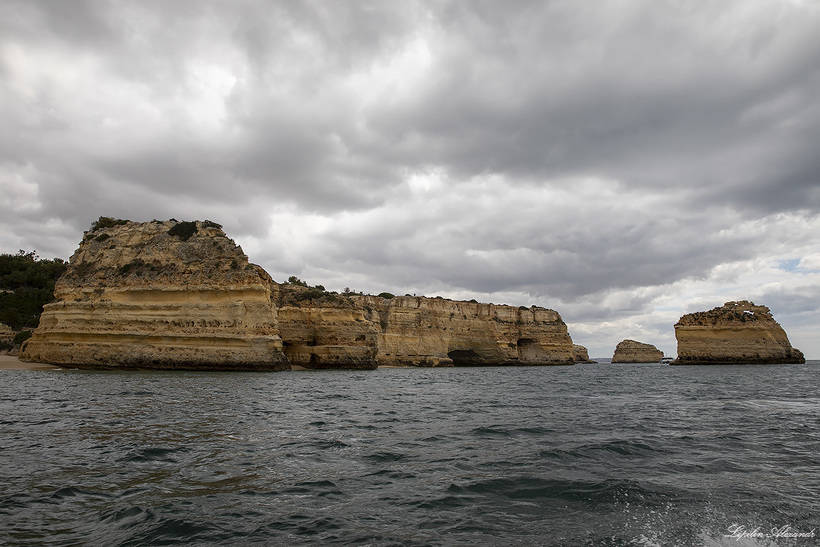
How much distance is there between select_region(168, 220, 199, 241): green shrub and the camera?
39.7 m

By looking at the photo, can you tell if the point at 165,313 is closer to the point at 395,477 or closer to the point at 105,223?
the point at 105,223

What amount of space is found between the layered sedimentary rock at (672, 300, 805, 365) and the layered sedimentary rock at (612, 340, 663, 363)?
52701 mm

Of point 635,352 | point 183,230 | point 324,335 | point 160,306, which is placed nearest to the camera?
point 160,306

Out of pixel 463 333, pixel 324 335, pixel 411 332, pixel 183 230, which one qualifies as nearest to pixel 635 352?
pixel 463 333

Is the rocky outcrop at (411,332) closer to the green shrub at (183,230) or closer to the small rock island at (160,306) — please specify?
the small rock island at (160,306)

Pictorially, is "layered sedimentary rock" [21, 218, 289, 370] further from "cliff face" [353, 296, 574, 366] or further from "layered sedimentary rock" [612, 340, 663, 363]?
"layered sedimentary rock" [612, 340, 663, 363]

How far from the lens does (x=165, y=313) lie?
36.0m

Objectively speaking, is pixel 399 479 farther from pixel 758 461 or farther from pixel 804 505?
pixel 758 461

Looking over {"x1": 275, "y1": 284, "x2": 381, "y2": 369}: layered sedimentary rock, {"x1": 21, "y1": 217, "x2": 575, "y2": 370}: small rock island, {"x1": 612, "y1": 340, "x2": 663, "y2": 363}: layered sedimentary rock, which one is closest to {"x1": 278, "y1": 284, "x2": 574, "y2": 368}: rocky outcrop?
{"x1": 275, "y1": 284, "x2": 381, "y2": 369}: layered sedimentary rock

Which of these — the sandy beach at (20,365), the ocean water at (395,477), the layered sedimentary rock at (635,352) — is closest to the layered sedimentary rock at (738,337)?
the layered sedimentary rock at (635,352)

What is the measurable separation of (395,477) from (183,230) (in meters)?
38.2

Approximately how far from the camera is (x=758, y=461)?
8.79m

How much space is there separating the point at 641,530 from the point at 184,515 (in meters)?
5.19

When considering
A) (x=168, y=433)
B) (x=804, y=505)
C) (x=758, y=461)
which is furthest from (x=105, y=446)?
(x=758, y=461)
